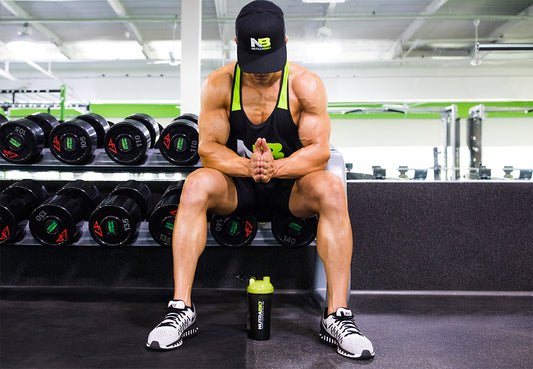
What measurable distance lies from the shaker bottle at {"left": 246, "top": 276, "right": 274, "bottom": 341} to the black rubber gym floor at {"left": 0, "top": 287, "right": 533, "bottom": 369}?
4 centimetres

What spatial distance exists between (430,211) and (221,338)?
1407 mm

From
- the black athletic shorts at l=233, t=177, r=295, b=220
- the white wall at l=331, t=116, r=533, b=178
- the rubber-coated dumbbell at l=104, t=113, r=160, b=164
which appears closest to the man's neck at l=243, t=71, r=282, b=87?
the black athletic shorts at l=233, t=177, r=295, b=220

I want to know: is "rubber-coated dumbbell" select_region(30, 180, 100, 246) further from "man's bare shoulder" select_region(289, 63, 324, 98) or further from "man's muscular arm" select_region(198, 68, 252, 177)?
"man's bare shoulder" select_region(289, 63, 324, 98)

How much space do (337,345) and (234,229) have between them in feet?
2.54

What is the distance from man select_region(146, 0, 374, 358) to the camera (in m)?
1.57

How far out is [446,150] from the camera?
4688 mm

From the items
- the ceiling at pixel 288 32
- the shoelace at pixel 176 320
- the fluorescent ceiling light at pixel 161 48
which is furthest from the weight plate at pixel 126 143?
the fluorescent ceiling light at pixel 161 48

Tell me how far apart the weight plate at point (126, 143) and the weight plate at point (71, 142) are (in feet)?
0.37

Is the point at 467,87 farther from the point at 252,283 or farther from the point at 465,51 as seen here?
the point at 252,283

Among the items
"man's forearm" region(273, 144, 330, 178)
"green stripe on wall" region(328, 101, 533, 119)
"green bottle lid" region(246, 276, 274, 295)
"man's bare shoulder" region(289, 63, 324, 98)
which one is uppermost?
"green stripe on wall" region(328, 101, 533, 119)

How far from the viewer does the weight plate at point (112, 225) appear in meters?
2.07

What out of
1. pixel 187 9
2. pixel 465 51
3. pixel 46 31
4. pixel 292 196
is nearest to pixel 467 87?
pixel 465 51

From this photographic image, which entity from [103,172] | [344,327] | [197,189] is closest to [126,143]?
[103,172]

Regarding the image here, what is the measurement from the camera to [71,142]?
7.13ft
